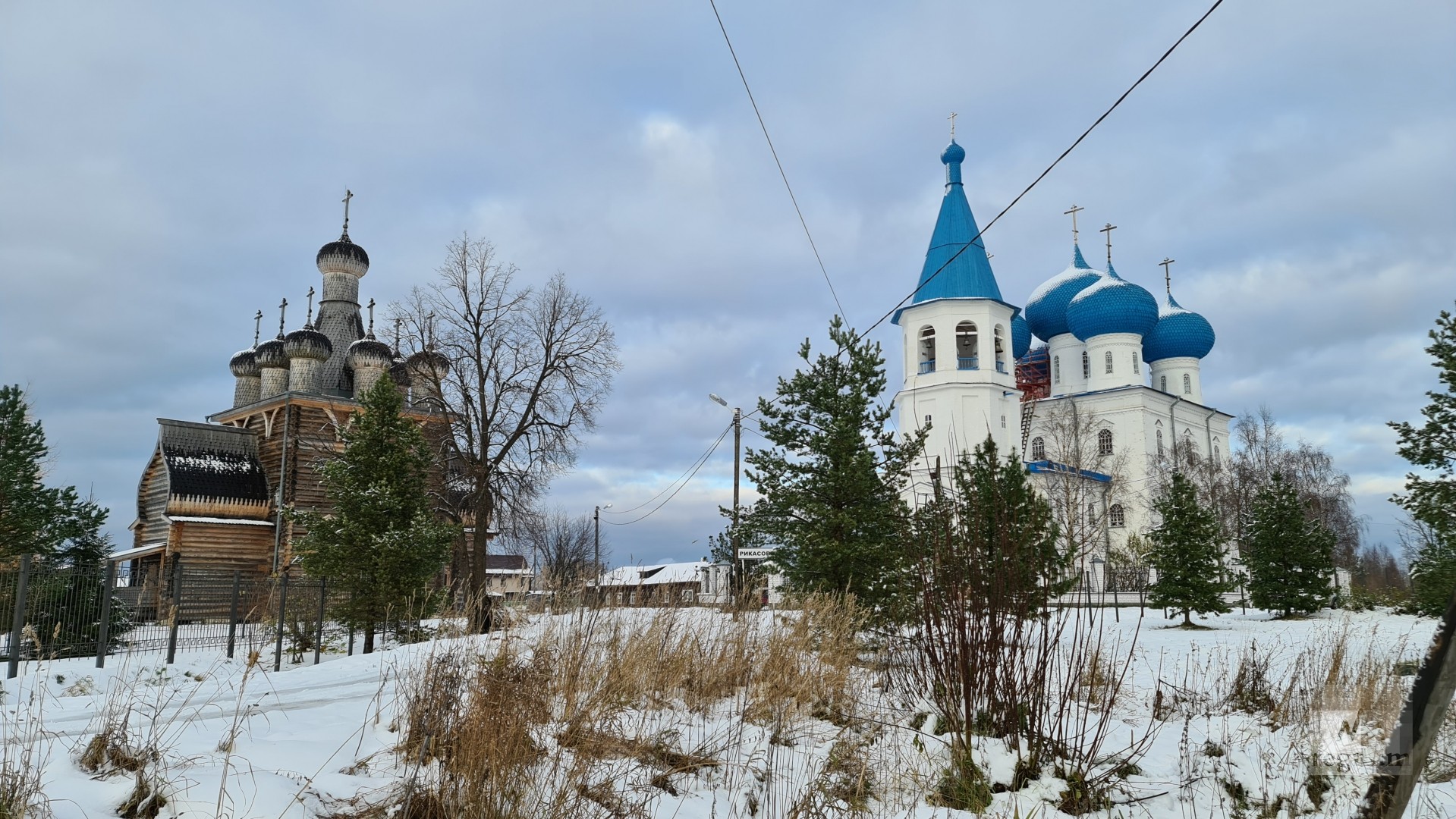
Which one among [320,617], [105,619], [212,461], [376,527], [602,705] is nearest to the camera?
[602,705]

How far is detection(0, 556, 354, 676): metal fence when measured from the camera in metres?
14.7

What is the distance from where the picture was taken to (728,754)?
20.9 feet

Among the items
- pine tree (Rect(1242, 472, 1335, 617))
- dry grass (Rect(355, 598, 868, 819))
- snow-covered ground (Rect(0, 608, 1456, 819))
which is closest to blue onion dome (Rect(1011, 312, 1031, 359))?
pine tree (Rect(1242, 472, 1335, 617))

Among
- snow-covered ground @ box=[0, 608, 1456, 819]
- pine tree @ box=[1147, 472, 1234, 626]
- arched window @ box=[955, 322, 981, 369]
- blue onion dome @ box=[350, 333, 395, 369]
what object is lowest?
snow-covered ground @ box=[0, 608, 1456, 819]

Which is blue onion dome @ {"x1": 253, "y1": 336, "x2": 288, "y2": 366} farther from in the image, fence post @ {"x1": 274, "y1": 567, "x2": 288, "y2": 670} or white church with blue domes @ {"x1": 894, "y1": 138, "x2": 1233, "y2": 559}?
white church with blue domes @ {"x1": 894, "y1": 138, "x2": 1233, "y2": 559}

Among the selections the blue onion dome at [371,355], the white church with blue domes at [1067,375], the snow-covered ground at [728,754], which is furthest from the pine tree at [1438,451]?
the blue onion dome at [371,355]

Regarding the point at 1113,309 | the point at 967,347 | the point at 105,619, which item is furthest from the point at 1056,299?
the point at 105,619

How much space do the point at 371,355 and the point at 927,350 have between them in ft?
73.3

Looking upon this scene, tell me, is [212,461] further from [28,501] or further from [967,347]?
[967,347]

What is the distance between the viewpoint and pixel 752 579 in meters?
12.7

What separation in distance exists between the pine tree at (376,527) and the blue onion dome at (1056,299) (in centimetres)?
3935

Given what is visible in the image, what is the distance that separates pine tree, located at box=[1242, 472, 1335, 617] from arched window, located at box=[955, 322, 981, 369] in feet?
Answer: 47.2

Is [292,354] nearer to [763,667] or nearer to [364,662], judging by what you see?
[364,662]

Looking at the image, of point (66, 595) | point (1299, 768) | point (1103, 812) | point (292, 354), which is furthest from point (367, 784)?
point (292, 354)
